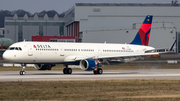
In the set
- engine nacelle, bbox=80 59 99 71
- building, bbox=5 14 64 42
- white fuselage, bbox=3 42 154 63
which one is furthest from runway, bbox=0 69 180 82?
building, bbox=5 14 64 42

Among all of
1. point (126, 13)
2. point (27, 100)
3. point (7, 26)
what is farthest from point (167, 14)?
point (27, 100)

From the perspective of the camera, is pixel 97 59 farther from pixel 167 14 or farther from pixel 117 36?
pixel 167 14

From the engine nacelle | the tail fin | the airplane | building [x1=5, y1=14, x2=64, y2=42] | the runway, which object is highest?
building [x1=5, y1=14, x2=64, y2=42]

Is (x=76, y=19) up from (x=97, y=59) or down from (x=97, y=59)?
up

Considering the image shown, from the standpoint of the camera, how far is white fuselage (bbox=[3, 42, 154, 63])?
41719 millimetres

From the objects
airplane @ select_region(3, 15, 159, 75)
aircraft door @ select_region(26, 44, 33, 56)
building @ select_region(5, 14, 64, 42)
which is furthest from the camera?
building @ select_region(5, 14, 64, 42)

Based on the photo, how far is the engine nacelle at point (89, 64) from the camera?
43.7 m

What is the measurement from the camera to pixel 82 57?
46375mm

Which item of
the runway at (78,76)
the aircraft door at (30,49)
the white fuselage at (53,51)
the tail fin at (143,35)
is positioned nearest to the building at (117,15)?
the tail fin at (143,35)

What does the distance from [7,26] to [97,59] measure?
462ft

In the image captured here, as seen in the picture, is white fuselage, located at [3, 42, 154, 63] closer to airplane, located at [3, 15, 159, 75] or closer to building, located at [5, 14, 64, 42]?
airplane, located at [3, 15, 159, 75]

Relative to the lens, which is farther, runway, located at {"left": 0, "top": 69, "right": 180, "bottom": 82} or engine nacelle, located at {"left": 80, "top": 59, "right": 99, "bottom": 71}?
engine nacelle, located at {"left": 80, "top": 59, "right": 99, "bottom": 71}

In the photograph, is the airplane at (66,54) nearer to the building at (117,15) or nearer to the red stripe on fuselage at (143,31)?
the red stripe on fuselage at (143,31)

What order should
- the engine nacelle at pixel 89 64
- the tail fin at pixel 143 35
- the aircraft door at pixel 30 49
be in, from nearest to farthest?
the aircraft door at pixel 30 49
the engine nacelle at pixel 89 64
the tail fin at pixel 143 35
